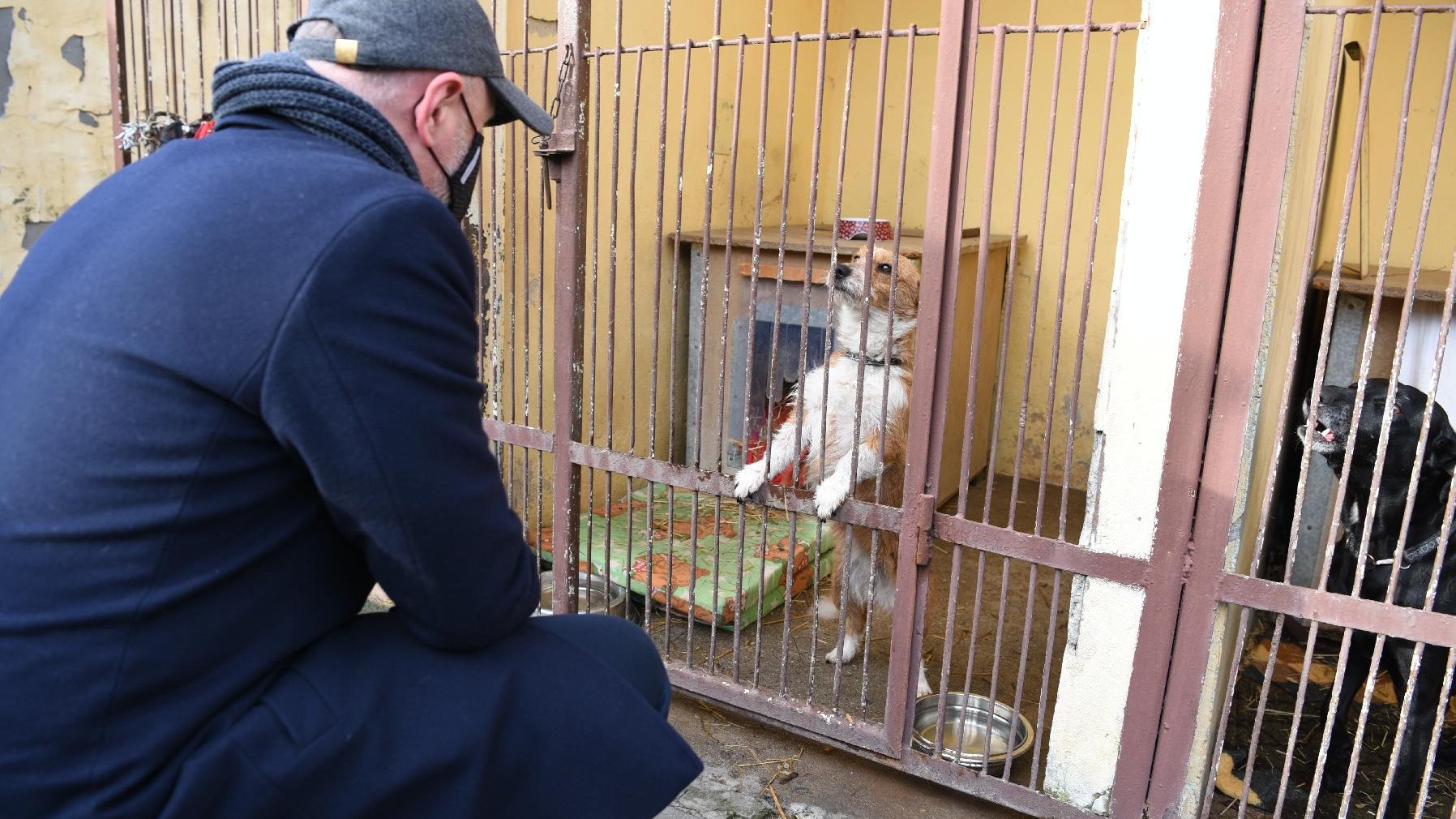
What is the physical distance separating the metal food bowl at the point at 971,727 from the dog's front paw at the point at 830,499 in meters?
0.73

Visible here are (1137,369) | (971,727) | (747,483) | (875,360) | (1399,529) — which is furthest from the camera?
(875,360)

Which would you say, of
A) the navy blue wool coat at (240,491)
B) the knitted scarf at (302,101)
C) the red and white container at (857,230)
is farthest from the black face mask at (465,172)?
the red and white container at (857,230)

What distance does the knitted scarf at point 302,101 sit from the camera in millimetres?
1432

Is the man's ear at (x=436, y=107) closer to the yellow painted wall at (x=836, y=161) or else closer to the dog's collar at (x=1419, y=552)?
the dog's collar at (x=1419, y=552)

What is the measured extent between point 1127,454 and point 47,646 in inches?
94.9

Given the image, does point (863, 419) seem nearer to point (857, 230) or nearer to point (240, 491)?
point (857, 230)

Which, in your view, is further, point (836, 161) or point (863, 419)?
point (836, 161)

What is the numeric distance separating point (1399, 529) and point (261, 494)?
9.95ft

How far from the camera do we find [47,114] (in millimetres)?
5180

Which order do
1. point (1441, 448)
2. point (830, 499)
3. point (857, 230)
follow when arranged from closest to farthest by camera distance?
point (1441, 448) < point (830, 499) < point (857, 230)

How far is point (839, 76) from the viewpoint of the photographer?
7.05 meters

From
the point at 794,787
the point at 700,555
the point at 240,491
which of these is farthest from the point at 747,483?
the point at 240,491

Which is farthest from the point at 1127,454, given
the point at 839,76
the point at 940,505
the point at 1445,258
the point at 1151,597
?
the point at 839,76

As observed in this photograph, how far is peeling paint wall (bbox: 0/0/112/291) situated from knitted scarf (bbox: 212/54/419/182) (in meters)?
4.58
